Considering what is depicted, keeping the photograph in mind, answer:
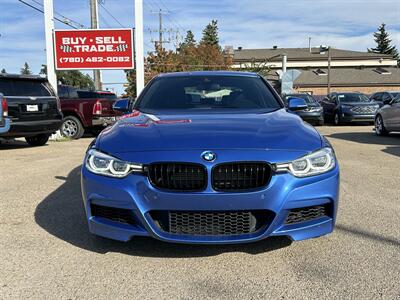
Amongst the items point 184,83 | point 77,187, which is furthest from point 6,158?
point 184,83

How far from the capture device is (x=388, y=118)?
43.2 ft

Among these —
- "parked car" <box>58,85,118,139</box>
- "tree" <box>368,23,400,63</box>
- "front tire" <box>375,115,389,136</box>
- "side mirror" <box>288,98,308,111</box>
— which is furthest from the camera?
"tree" <box>368,23,400,63</box>

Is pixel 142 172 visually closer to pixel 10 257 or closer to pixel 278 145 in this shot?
pixel 278 145

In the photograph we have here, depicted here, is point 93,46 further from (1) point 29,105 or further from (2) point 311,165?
(2) point 311,165

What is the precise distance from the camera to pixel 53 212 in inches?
197

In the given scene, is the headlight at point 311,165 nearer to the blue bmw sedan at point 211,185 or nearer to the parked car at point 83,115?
the blue bmw sedan at point 211,185

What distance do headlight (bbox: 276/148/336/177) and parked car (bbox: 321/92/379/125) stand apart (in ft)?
55.3

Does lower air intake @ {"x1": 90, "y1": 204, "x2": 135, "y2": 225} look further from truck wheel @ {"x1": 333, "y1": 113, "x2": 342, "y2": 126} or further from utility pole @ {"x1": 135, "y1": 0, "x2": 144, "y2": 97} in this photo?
truck wheel @ {"x1": 333, "y1": 113, "x2": 342, "y2": 126}

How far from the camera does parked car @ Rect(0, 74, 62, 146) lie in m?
10.2

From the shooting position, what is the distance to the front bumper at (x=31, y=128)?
33.6 ft

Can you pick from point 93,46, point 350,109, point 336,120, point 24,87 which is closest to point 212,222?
point 24,87

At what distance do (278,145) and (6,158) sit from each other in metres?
7.55

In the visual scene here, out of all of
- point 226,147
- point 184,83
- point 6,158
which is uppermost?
point 184,83

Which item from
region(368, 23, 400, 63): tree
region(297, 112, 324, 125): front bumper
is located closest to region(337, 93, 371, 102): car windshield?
region(297, 112, 324, 125): front bumper
